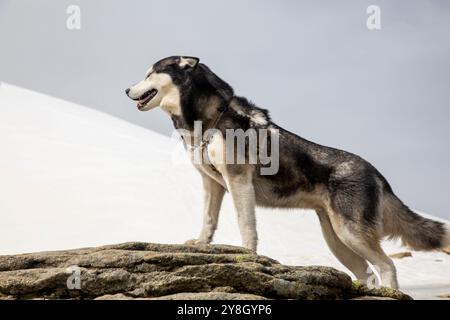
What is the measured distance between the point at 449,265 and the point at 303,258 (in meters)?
5.47

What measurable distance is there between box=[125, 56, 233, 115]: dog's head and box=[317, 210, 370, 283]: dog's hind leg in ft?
7.96

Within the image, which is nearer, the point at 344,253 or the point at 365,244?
the point at 365,244

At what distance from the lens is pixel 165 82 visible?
10.1 meters

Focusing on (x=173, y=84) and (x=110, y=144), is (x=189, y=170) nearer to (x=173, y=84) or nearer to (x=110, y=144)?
(x=110, y=144)

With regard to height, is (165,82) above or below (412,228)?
above

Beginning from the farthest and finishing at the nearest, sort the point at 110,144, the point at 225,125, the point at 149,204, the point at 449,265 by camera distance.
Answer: the point at 110,144, the point at 149,204, the point at 449,265, the point at 225,125

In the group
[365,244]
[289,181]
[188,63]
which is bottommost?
[365,244]

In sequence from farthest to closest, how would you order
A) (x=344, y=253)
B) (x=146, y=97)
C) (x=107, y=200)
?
(x=107, y=200) < (x=344, y=253) < (x=146, y=97)

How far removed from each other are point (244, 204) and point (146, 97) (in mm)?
2216

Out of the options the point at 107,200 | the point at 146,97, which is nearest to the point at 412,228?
the point at 146,97

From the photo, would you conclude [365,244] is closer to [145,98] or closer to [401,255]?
[145,98]

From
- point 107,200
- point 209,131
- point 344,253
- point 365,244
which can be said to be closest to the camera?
point 365,244
